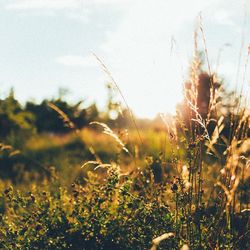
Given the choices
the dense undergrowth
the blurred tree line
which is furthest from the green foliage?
the blurred tree line

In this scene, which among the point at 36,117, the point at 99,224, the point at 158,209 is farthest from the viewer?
the point at 36,117

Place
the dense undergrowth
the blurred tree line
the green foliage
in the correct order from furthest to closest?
the blurred tree line < the green foliage < the dense undergrowth

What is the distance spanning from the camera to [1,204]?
5438 mm

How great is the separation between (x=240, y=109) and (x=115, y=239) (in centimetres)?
123

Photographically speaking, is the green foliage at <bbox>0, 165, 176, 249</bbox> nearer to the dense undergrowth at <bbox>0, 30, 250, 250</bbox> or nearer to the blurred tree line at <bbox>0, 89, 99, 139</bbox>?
the dense undergrowth at <bbox>0, 30, 250, 250</bbox>

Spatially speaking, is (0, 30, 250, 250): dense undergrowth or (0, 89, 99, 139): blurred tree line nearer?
(0, 30, 250, 250): dense undergrowth

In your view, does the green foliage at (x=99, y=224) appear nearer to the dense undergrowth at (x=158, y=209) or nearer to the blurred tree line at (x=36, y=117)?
the dense undergrowth at (x=158, y=209)

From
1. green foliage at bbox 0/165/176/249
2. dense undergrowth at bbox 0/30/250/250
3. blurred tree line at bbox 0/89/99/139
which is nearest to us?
dense undergrowth at bbox 0/30/250/250

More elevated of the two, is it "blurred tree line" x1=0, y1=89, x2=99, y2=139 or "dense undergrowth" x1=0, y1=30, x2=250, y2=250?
"dense undergrowth" x1=0, y1=30, x2=250, y2=250

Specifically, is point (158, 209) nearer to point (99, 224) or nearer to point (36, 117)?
point (99, 224)

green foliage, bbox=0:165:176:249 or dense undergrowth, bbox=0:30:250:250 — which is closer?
dense undergrowth, bbox=0:30:250:250

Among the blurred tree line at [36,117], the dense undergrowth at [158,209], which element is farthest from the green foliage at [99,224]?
the blurred tree line at [36,117]

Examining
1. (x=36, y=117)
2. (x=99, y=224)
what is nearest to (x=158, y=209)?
(x=99, y=224)

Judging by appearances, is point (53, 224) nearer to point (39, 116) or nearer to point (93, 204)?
point (93, 204)
